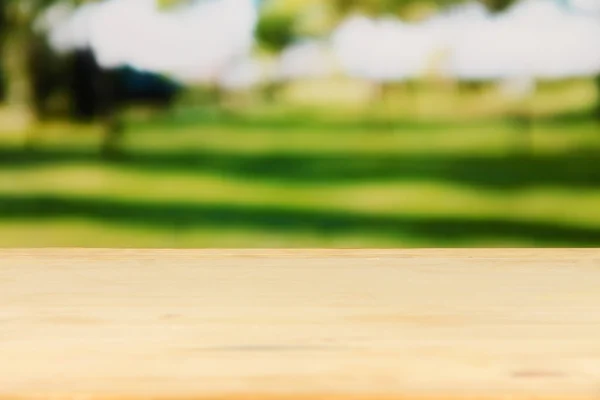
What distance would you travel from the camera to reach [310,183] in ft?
4.44

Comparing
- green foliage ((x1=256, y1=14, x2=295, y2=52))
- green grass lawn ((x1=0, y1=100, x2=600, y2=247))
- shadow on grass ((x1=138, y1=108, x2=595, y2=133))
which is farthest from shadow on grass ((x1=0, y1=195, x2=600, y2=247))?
green foliage ((x1=256, y1=14, x2=295, y2=52))

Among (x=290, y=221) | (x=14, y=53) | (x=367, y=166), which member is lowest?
(x=290, y=221)

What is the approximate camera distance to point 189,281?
108 centimetres

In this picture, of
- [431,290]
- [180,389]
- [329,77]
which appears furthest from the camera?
[329,77]

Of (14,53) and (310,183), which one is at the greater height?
(14,53)

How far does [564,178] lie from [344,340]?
731 mm

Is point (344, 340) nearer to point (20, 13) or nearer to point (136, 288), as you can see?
point (136, 288)

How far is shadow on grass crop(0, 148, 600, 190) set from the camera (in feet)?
4.40

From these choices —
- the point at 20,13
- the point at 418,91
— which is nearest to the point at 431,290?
the point at 418,91

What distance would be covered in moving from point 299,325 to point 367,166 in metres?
0.54

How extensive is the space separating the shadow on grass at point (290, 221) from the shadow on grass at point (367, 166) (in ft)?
0.22

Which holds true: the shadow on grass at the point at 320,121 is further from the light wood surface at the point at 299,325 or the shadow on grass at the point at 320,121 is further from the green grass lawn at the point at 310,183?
the light wood surface at the point at 299,325

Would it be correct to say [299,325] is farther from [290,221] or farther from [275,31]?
[275,31]

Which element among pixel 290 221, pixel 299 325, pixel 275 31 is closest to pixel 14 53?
pixel 275 31
